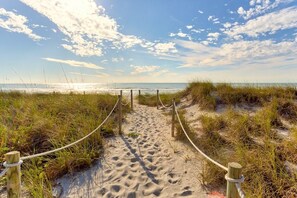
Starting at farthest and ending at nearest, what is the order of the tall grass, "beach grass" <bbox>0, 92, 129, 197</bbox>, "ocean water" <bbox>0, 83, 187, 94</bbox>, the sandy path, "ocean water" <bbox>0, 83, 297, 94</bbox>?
"ocean water" <bbox>0, 83, 187, 94</bbox>
"ocean water" <bbox>0, 83, 297, 94</bbox>
"beach grass" <bbox>0, 92, 129, 197</bbox>
the sandy path
the tall grass

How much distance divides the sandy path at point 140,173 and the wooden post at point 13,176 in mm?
1270

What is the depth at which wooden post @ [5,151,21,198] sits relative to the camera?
5.84ft

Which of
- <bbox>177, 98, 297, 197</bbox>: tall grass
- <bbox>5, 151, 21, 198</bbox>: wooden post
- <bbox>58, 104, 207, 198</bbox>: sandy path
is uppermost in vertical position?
<bbox>5, 151, 21, 198</bbox>: wooden post

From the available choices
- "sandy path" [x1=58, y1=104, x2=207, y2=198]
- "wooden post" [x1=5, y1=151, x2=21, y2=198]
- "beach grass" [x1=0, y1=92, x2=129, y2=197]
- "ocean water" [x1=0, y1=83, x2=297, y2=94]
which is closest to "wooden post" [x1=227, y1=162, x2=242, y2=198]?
"sandy path" [x1=58, y1=104, x2=207, y2=198]

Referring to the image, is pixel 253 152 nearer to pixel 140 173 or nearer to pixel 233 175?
pixel 140 173

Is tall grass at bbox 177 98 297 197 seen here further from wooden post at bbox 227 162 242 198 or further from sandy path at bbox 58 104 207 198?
wooden post at bbox 227 162 242 198

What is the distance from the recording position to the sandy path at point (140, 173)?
3033 mm

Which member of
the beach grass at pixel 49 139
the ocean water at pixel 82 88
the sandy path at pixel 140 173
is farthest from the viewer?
the ocean water at pixel 82 88

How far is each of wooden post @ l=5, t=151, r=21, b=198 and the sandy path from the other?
1270 mm

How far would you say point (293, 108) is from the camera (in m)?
5.97

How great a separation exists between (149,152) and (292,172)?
2781mm

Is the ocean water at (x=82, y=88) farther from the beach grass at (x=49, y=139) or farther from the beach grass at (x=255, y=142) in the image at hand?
the beach grass at (x=255, y=142)

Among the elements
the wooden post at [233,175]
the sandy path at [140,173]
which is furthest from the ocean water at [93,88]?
the wooden post at [233,175]

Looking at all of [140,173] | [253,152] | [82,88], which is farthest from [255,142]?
[82,88]
